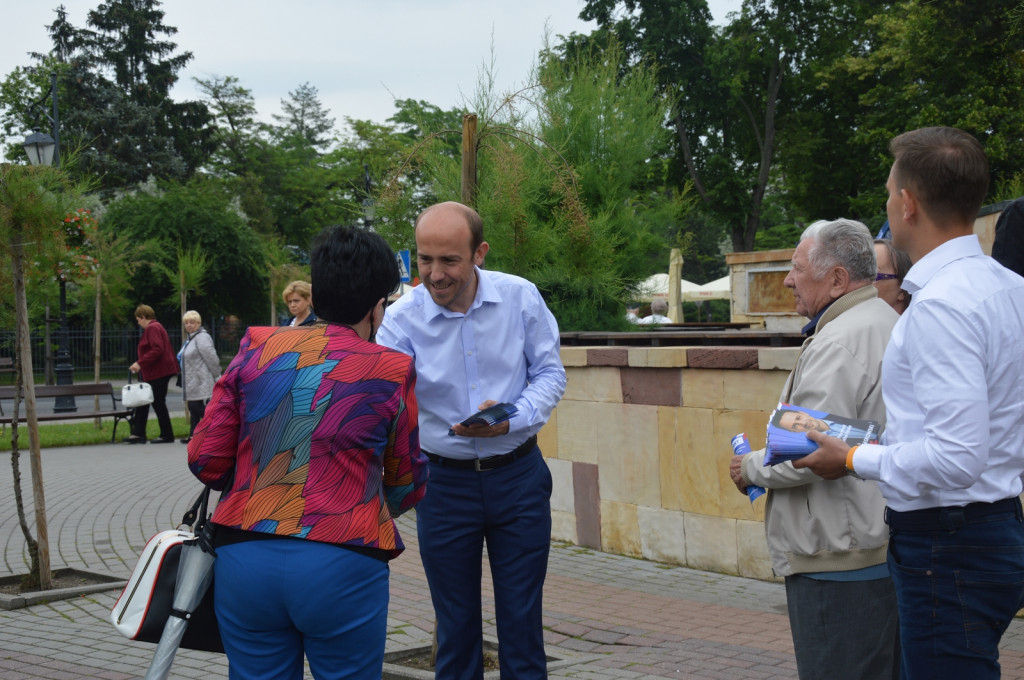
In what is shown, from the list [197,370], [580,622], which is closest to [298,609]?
[580,622]

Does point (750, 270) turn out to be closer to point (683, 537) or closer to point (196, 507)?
point (683, 537)

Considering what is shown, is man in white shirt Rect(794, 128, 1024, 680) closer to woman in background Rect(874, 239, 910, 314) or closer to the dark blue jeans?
the dark blue jeans

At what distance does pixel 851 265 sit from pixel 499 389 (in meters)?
1.28

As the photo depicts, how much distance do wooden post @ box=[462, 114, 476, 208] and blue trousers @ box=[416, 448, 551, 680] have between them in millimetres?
2293

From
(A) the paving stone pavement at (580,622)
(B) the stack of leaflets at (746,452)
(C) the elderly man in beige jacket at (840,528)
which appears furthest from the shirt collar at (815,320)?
(A) the paving stone pavement at (580,622)

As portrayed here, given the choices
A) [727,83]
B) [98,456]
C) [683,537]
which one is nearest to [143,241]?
[727,83]

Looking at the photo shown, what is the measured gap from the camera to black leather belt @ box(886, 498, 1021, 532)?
2.35 meters

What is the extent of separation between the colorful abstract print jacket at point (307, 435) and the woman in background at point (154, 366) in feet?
41.7

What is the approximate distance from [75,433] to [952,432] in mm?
16619

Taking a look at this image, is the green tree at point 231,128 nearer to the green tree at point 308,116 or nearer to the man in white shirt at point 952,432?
the green tree at point 308,116

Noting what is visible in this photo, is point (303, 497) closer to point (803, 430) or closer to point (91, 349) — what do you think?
point (803, 430)

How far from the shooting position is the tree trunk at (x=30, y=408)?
6.43m

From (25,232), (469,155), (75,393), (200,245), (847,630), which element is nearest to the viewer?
(847,630)

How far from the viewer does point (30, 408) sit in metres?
6.69
